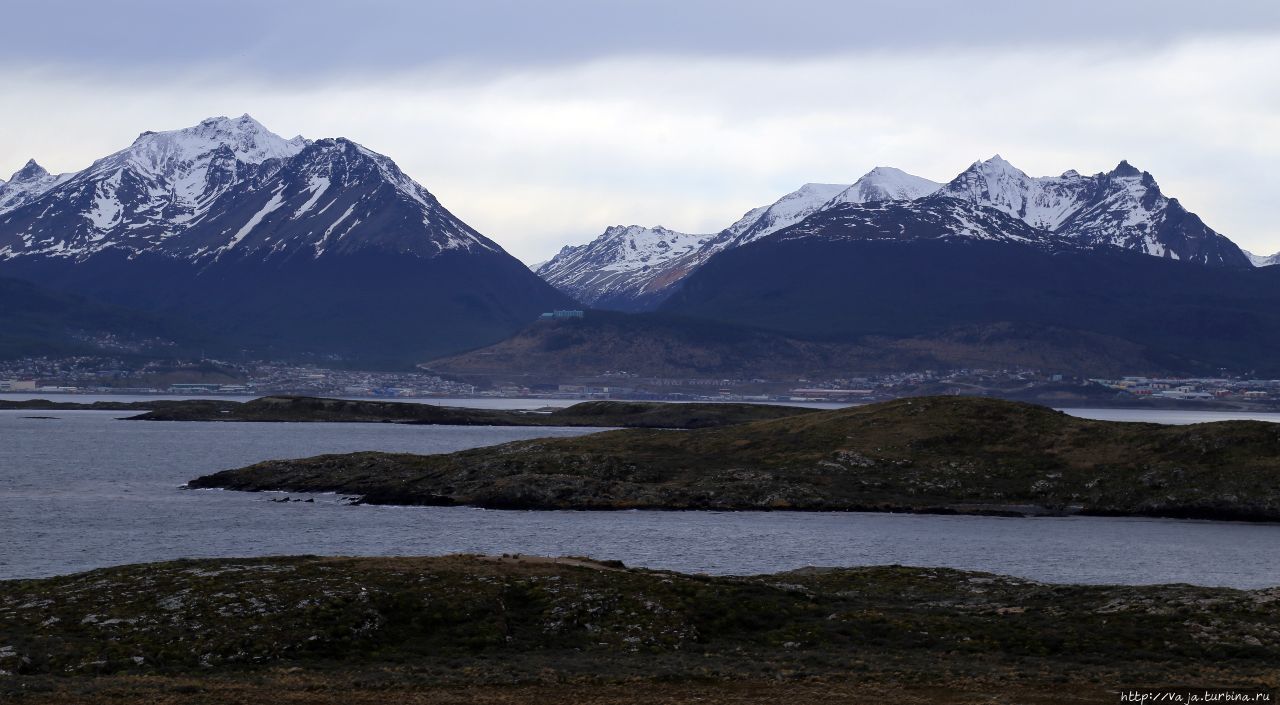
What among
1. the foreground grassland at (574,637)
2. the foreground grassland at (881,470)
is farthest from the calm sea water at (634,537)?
the foreground grassland at (574,637)

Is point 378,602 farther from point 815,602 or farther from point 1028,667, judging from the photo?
point 1028,667

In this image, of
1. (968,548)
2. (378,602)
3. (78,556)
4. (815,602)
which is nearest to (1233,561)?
(968,548)

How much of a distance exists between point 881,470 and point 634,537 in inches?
1511

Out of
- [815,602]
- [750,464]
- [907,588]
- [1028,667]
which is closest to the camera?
[1028,667]

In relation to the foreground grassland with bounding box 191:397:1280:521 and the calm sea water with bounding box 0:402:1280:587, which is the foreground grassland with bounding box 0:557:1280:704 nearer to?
the calm sea water with bounding box 0:402:1280:587

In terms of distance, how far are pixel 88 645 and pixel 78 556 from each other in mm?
38808

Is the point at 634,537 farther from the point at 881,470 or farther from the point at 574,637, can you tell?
the point at 574,637

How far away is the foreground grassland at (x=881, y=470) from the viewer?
12238 centimetres

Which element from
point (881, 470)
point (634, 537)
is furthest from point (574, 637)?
point (881, 470)

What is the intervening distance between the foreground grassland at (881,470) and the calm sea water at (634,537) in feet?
15.0

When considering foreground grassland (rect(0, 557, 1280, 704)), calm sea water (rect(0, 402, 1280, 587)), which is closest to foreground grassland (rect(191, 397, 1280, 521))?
calm sea water (rect(0, 402, 1280, 587))

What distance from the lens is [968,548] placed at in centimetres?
9638

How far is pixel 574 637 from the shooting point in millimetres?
52812

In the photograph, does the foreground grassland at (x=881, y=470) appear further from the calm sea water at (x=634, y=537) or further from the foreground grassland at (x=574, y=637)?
the foreground grassland at (x=574, y=637)
